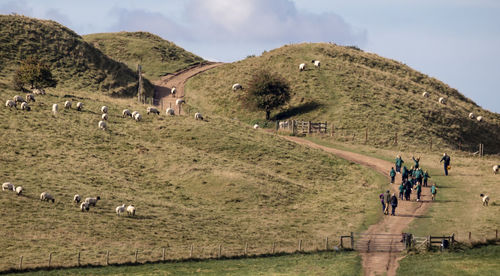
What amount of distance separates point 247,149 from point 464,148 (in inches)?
1412

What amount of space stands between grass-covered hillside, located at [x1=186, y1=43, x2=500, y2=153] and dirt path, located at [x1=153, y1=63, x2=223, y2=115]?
93.5 inches

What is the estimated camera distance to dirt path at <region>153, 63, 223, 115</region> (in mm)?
113081

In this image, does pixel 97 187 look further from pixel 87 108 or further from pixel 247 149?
pixel 87 108

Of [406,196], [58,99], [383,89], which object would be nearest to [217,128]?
[58,99]

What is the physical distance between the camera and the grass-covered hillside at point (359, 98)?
329 feet

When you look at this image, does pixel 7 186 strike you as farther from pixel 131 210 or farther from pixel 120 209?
pixel 131 210

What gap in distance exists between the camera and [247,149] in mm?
80438

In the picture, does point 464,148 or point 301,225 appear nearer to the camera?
point 301,225

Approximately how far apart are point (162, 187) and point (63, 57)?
6288 centimetres

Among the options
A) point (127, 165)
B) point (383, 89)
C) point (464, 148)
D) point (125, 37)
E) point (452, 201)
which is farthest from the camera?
point (125, 37)

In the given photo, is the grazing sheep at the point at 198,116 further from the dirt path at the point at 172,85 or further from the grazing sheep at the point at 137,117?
the dirt path at the point at 172,85

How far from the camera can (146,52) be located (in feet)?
486

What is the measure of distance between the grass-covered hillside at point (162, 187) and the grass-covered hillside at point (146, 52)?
45.7m

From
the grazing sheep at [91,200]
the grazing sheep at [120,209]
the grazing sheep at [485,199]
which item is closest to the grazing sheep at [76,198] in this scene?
the grazing sheep at [91,200]
